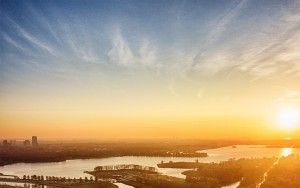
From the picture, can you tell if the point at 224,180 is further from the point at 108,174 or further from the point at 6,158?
the point at 6,158

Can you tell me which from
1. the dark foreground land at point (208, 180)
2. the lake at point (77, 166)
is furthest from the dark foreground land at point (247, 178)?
the lake at point (77, 166)

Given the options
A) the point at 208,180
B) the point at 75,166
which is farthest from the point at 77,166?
the point at 208,180

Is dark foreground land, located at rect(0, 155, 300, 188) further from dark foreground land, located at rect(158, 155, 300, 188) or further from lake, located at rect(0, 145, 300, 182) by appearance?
lake, located at rect(0, 145, 300, 182)

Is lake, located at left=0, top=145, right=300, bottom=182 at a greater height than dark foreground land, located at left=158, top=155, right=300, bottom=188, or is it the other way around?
lake, located at left=0, top=145, right=300, bottom=182

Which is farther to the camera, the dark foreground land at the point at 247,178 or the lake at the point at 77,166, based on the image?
the lake at the point at 77,166

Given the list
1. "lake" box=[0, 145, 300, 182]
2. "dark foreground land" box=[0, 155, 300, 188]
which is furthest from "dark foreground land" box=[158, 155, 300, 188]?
"lake" box=[0, 145, 300, 182]

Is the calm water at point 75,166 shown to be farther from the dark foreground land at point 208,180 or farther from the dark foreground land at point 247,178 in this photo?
the dark foreground land at point 208,180

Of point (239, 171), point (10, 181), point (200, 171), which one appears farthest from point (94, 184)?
point (239, 171)

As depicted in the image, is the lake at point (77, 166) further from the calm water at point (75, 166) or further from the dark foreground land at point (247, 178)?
the dark foreground land at point (247, 178)

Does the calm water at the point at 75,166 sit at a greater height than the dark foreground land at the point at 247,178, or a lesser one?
greater

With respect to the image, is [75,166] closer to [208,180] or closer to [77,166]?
[77,166]

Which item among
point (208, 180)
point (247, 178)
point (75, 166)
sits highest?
point (75, 166)

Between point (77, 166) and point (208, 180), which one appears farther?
point (77, 166)
